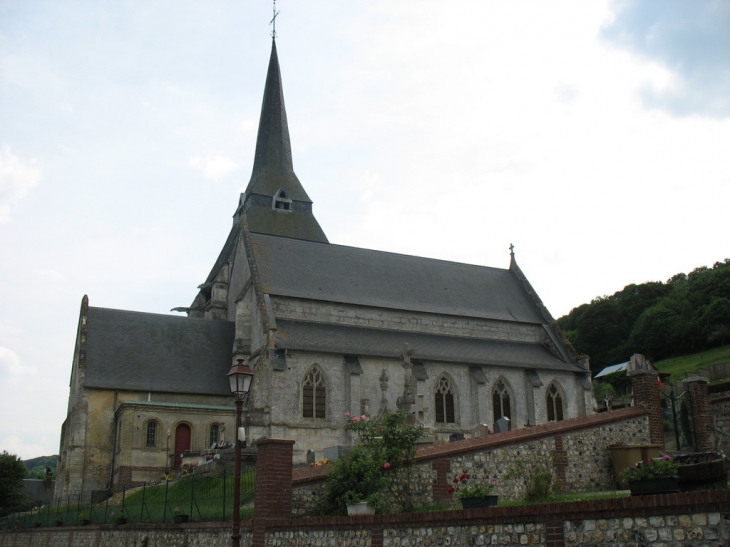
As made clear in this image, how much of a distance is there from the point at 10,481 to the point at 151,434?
15201mm

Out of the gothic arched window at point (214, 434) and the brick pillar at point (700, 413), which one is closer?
the brick pillar at point (700, 413)

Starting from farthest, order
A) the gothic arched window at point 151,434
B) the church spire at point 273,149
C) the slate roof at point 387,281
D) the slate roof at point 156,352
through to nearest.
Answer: the church spire at point 273,149 → the slate roof at point 387,281 → the slate roof at point 156,352 → the gothic arched window at point 151,434

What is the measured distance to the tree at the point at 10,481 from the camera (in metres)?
43.8

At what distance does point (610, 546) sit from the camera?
8.51m

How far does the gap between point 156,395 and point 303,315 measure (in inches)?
335

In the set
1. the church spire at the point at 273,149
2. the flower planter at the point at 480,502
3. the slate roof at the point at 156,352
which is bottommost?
the flower planter at the point at 480,502

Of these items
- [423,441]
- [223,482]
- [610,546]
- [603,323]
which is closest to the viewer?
[610,546]

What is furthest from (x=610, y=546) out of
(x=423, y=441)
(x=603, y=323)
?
(x=603, y=323)

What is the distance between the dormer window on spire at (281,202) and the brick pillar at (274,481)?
41.1 metres

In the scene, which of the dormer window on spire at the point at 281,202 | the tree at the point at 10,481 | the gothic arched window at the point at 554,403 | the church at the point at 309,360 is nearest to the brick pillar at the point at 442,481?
the church at the point at 309,360

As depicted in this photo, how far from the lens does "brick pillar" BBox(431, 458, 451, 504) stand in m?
15.1

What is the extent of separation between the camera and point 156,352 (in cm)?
3891

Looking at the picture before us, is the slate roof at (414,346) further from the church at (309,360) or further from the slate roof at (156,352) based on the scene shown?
the slate roof at (156,352)

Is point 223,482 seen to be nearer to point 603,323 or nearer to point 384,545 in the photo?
point 384,545
